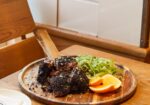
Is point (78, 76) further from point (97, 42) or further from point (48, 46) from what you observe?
point (97, 42)

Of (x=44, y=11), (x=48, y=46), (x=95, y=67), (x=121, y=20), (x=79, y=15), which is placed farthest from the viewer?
(x=44, y=11)

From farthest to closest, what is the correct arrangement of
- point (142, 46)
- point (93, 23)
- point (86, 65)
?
point (93, 23) → point (142, 46) → point (86, 65)

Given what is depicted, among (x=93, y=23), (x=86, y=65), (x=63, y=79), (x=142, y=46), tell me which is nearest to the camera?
(x=63, y=79)

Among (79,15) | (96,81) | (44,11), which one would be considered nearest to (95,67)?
(96,81)

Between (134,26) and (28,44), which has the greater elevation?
(134,26)

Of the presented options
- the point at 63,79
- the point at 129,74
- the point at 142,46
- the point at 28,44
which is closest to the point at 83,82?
the point at 63,79

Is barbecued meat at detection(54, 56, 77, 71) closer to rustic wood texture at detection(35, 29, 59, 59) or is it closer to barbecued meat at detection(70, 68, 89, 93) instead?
barbecued meat at detection(70, 68, 89, 93)

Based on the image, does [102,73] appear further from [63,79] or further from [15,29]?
[15,29]

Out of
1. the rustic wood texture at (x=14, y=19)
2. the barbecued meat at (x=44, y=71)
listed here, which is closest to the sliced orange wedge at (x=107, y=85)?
the barbecued meat at (x=44, y=71)
